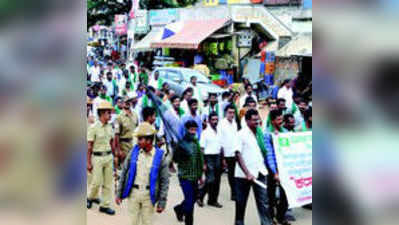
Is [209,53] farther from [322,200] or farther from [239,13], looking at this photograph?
→ [322,200]

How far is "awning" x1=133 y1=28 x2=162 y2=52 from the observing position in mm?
22694

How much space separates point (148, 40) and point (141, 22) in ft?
6.59

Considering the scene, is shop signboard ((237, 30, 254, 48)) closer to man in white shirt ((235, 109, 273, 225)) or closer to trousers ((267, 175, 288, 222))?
trousers ((267, 175, 288, 222))

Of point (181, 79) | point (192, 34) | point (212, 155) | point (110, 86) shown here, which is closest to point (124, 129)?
point (212, 155)

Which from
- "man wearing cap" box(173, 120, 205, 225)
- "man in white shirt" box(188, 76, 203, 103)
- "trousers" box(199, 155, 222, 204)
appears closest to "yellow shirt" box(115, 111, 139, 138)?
"trousers" box(199, 155, 222, 204)

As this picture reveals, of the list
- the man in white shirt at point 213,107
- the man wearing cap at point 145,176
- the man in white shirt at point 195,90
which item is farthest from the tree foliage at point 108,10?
the man wearing cap at point 145,176

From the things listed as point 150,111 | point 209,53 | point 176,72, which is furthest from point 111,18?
point 150,111

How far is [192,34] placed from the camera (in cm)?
2023

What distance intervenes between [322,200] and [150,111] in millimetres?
4711

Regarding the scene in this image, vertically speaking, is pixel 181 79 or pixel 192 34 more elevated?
pixel 192 34

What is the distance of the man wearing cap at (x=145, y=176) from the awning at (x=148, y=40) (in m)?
18.2

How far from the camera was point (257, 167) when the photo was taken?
505 cm

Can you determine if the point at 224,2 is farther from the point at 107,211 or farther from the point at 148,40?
the point at 107,211

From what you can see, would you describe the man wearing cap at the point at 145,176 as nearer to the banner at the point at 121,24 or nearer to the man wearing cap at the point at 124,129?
the man wearing cap at the point at 124,129
